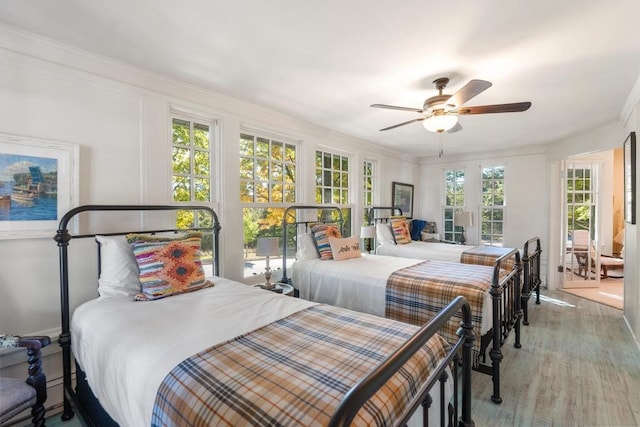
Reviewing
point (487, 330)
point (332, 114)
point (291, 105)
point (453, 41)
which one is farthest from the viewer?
point (332, 114)

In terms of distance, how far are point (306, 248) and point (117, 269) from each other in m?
1.90

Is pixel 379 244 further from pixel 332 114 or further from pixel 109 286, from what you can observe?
pixel 109 286

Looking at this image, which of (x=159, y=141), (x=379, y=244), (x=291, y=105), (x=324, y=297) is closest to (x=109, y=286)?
(x=159, y=141)

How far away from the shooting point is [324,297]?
3.00 metres

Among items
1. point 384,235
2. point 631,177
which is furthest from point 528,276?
point 384,235

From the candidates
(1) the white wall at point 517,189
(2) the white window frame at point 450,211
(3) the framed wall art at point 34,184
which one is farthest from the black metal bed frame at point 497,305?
(2) the white window frame at point 450,211

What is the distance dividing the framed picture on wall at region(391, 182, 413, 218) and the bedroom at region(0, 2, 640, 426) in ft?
6.57

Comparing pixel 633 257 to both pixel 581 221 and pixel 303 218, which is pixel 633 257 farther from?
pixel 303 218

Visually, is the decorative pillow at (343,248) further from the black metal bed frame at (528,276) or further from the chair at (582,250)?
the chair at (582,250)

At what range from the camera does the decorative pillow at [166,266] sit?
6.40 ft

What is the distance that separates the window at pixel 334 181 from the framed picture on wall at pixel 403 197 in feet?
4.43

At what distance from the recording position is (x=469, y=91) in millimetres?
2170

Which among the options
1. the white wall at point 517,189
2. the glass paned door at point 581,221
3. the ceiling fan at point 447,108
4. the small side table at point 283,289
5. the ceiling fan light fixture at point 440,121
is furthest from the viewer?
the white wall at point 517,189

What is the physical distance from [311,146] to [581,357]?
348cm
